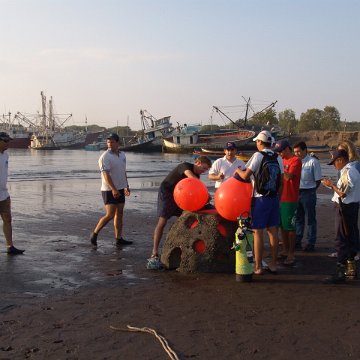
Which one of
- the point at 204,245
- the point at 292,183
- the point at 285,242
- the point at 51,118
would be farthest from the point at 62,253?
the point at 51,118

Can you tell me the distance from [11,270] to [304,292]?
3.94 m

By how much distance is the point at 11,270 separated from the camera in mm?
6918

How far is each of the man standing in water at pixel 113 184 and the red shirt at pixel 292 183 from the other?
109 inches

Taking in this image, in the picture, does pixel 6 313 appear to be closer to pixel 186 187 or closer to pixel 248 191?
pixel 186 187

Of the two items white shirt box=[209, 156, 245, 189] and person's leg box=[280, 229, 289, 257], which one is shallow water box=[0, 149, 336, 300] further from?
person's leg box=[280, 229, 289, 257]

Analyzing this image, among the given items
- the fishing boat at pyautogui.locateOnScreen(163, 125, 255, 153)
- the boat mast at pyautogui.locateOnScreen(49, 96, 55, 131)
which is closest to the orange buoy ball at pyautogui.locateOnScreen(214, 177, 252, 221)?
the fishing boat at pyautogui.locateOnScreen(163, 125, 255, 153)

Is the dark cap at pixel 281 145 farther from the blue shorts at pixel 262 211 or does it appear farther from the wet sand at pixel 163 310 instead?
the wet sand at pixel 163 310

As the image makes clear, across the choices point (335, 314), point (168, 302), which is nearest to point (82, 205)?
point (168, 302)

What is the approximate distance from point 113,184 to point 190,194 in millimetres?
2157

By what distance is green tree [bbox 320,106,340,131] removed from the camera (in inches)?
4614

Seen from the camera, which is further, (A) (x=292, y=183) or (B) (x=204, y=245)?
(A) (x=292, y=183)

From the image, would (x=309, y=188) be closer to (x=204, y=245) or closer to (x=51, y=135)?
(x=204, y=245)

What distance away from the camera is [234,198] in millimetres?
6422

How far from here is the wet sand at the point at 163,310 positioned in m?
4.28
